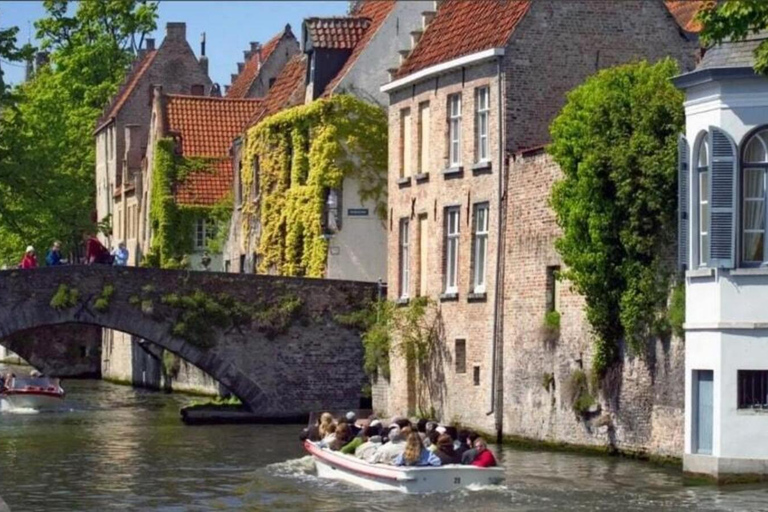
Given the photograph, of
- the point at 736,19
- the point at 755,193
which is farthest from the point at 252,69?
the point at 736,19

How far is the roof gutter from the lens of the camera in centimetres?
4297

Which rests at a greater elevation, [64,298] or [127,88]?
[127,88]

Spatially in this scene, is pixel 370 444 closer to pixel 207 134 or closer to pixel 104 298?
pixel 104 298

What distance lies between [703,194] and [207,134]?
36.1 meters

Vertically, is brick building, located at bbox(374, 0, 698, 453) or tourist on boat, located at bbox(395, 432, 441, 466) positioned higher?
brick building, located at bbox(374, 0, 698, 453)

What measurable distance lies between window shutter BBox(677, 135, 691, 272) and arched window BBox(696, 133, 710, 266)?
0.34m

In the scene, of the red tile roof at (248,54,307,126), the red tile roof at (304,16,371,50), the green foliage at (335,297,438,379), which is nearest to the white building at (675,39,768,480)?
the green foliage at (335,297,438,379)

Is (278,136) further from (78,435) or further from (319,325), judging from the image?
(78,435)

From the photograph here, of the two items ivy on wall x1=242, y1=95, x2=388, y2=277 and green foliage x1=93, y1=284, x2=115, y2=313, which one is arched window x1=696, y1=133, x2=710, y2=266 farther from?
ivy on wall x1=242, y1=95, x2=388, y2=277

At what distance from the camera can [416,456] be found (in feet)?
109

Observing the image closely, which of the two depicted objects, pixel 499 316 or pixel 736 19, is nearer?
pixel 736 19

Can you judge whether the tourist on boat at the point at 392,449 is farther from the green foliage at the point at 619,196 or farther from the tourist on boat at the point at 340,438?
the green foliage at the point at 619,196

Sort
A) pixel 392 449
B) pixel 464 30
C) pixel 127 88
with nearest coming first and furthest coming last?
pixel 392 449, pixel 464 30, pixel 127 88

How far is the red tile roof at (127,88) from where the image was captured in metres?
82.9
